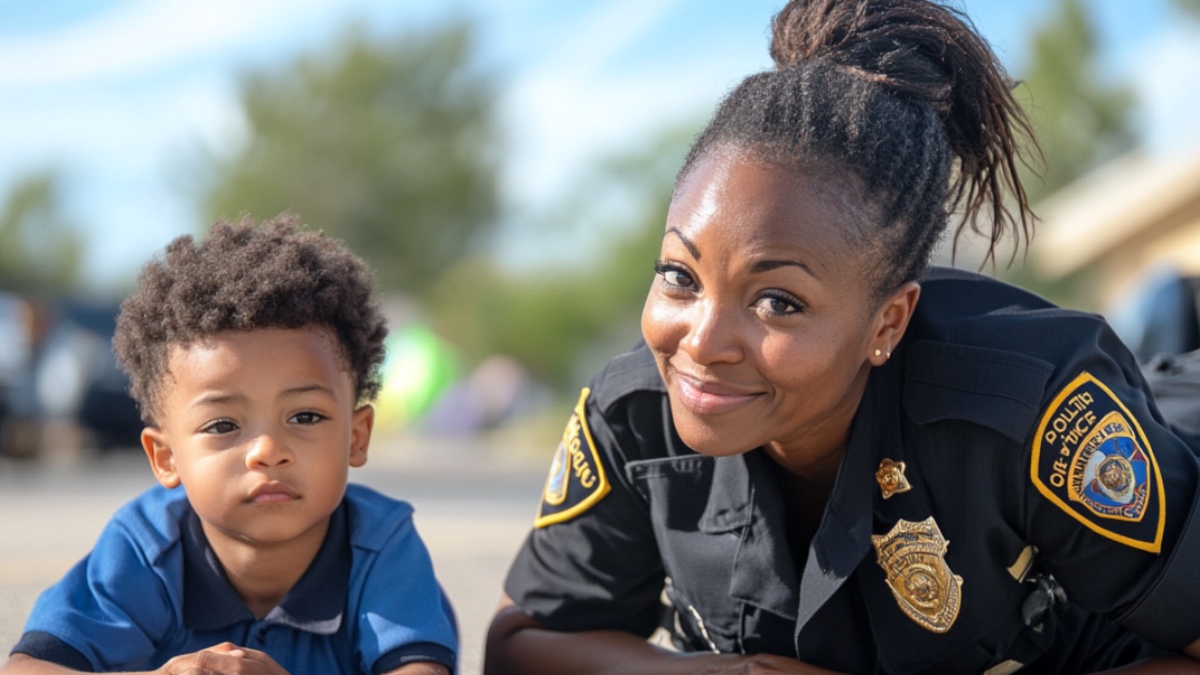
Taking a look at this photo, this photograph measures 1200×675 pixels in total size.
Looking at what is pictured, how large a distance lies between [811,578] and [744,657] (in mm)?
215

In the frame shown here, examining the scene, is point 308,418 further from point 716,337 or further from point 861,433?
point 861,433

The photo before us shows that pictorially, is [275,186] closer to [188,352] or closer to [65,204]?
[65,204]

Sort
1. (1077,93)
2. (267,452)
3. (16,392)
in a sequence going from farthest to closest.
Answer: (1077,93)
(16,392)
(267,452)

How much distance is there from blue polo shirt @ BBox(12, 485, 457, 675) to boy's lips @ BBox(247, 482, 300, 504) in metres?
0.16

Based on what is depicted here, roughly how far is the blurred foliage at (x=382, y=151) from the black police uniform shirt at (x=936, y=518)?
94.9ft

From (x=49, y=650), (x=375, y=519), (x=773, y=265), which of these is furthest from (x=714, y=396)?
(x=49, y=650)

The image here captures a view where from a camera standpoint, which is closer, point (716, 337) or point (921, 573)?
point (716, 337)

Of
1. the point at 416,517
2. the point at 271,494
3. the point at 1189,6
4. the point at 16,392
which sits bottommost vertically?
the point at 271,494

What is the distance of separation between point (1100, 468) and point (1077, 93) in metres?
38.3

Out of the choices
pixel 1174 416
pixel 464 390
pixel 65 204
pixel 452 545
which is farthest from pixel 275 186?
pixel 1174 416

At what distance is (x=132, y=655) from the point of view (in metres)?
2.30

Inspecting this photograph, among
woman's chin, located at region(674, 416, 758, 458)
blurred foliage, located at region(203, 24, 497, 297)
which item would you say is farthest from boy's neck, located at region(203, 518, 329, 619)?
blurred foliage, located at region(203, 24, 497, 297)

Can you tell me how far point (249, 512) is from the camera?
234cm

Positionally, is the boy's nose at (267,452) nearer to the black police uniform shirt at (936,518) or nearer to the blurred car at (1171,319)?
the black police uniform shirt at (936,518)
